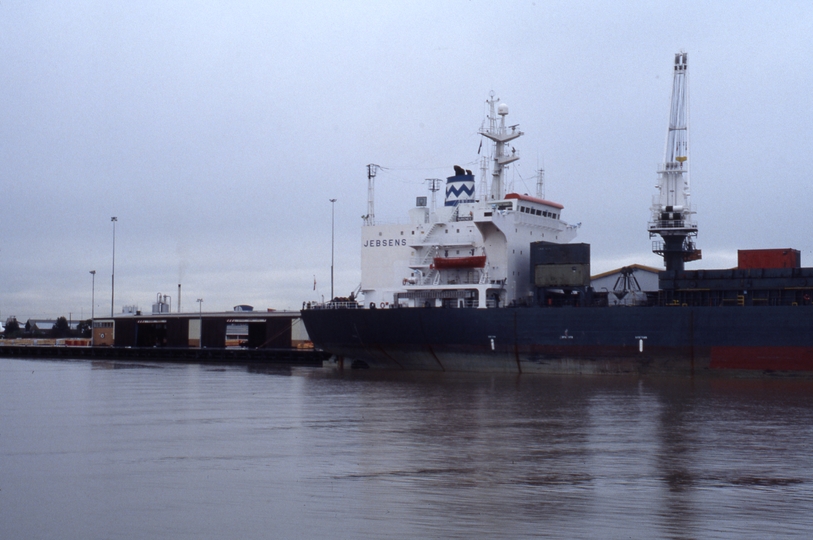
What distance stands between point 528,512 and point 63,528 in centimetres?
530

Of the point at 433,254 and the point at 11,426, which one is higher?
the point at 433,254

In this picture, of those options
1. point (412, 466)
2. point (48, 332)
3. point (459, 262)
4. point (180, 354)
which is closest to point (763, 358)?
point (459, 262)

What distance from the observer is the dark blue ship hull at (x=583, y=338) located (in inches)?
1146

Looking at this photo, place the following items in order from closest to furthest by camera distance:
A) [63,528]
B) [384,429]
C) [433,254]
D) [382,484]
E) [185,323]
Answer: [63,528]
[382,484]
[384,429]
[433,254]
[185,323]

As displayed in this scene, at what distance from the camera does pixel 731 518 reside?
9.25m

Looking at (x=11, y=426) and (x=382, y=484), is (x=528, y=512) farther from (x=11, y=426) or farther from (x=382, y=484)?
(x=11, y=426)

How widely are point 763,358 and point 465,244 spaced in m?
13.1

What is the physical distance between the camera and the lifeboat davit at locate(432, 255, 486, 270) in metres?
35.0

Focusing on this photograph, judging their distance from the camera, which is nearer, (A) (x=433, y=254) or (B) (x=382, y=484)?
(B) (x=382, y=484)

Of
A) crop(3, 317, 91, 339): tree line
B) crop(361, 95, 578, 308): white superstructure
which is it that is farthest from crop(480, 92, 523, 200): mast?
crop(3, 317, 91, 339): tree line

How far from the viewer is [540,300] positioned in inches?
1321

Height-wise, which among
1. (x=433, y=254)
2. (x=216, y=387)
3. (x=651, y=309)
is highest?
(x=433, y=254)

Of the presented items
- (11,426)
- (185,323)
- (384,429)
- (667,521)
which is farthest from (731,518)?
(185,323)

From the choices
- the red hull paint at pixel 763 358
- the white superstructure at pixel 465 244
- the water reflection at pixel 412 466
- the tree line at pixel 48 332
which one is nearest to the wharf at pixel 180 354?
the white superstructure at pixel 465 244
